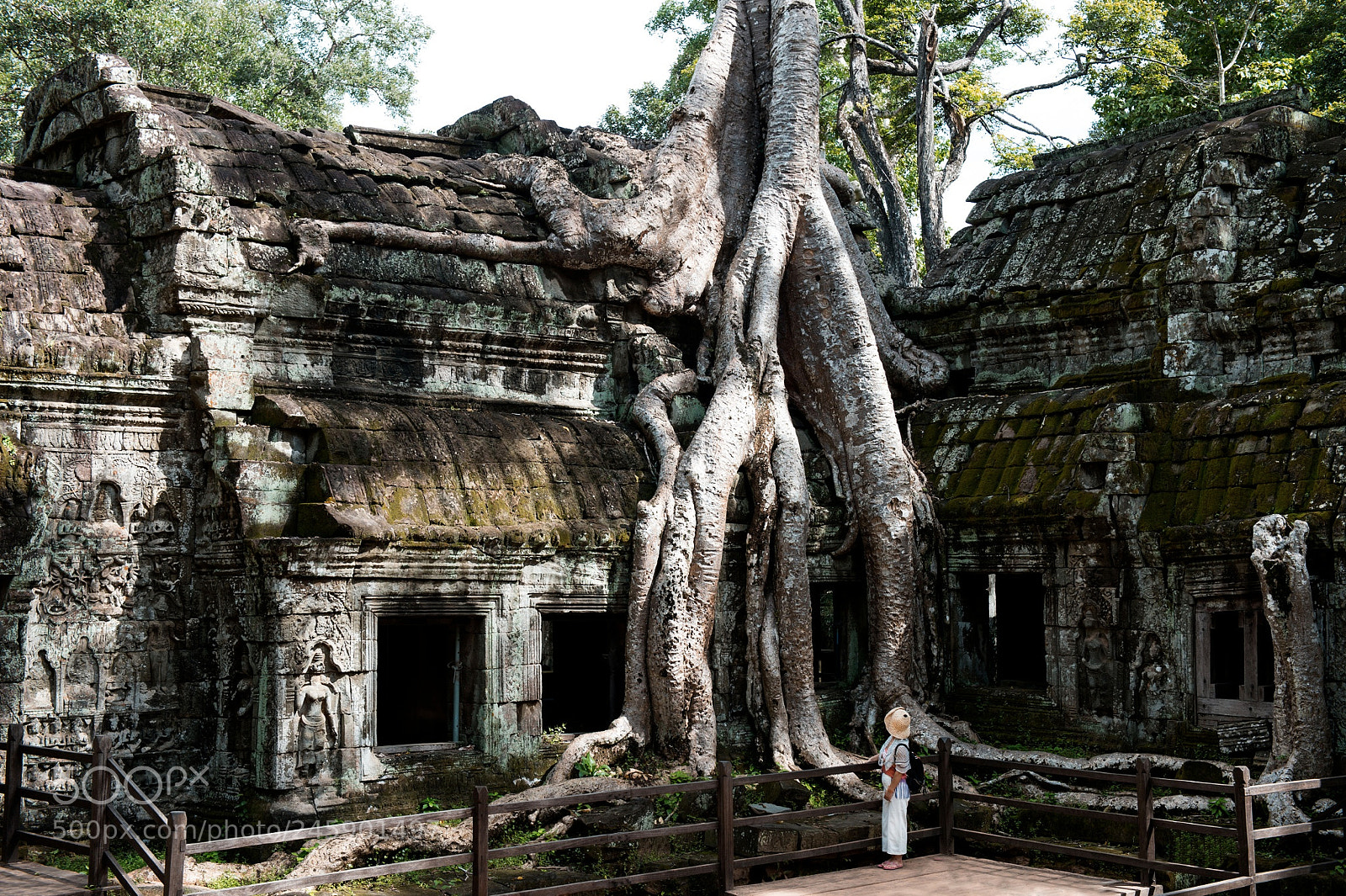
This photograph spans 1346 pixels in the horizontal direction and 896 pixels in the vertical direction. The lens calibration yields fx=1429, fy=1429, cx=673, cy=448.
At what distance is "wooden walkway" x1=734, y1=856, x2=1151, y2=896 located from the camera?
23.2 ft

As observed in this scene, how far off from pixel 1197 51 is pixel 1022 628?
34.0 feet

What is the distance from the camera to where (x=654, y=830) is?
283 inches

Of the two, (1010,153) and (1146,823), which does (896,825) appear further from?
(1010,153)

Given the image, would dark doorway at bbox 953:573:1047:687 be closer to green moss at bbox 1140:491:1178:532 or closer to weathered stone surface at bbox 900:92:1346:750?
weathered stone surface at bbox 900:92:1346:750

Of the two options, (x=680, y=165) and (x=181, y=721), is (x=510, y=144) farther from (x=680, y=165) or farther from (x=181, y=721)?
(x=181, y=721)

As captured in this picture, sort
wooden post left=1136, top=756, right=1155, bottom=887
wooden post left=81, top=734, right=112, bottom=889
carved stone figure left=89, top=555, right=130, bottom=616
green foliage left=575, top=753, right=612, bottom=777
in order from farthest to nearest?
green foliage left=575, top=753, right=612, bottom=777 → carved stone figure left=89, top=555, right=130, bottom=616 → wooden post left=1136, top=756, right=1155, bottom=887 → wooden post left=81, top=734, right=112, bottom=889

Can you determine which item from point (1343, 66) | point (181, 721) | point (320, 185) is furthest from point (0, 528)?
point (1343, 66)

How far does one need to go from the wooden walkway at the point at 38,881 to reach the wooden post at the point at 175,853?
1.10 m

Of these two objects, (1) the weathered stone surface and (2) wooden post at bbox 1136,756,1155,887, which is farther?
(1) the weathered stone surface

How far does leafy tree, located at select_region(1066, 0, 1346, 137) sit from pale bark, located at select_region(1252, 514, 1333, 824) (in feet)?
33.4

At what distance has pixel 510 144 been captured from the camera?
1247cm

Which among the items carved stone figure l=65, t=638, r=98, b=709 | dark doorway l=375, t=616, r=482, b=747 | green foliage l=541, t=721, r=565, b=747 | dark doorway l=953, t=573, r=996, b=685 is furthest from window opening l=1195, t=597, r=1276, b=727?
carved stone figure l=65, t=638, r=98, b=709

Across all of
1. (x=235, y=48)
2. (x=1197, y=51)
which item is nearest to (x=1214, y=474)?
(x=1197, y=51)

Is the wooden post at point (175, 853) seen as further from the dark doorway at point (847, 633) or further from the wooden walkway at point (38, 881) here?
the dark doorway at point (847, 633)
